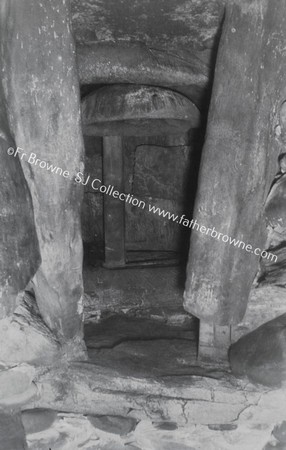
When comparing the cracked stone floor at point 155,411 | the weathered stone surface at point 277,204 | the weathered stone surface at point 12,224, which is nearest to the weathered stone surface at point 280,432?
the cracked stone floor at point 155,411

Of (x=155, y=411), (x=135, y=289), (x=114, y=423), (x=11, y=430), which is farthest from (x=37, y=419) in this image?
(x=135, y=289)

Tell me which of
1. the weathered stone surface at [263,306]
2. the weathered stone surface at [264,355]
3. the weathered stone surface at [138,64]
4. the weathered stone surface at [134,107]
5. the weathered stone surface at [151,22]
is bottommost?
the weathered stone surface at [264,355]

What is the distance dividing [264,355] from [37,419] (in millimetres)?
690

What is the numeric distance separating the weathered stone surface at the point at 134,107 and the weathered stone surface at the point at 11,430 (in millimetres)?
937

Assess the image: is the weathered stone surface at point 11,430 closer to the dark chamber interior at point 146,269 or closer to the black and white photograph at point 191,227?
the black and white photograph at point 191,227

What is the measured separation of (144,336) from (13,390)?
486 millimetres

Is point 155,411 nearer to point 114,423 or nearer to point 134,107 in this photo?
point 114,423

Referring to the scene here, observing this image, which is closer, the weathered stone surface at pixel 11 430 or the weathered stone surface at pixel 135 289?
the weathered stone surface at pixel 11 430

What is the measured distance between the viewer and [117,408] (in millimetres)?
1538

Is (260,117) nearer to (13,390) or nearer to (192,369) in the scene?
(192,369)

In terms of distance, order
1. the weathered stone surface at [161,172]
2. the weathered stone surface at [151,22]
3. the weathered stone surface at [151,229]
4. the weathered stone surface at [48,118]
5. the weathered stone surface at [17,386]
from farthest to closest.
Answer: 1. the weathered stone surface at [151,229]
2. the weathered stone surface at [161,172]
3. the weathered stone surface at [17,386]
4. the weathered stone surface at [151,22]
5. the weathered stone surface at [48,118]

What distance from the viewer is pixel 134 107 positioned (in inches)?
65.2

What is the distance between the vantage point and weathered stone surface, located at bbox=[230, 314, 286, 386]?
1392 millimetres

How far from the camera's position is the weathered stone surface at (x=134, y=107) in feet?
5.43
